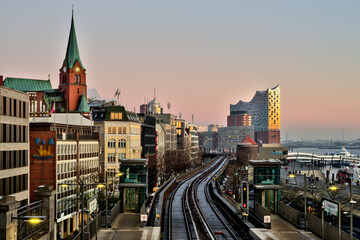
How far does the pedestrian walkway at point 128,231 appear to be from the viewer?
151 ft

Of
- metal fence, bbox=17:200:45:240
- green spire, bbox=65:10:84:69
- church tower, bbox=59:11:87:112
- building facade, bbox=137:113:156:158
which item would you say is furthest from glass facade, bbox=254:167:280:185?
building facade, bbox=137:113:156:158

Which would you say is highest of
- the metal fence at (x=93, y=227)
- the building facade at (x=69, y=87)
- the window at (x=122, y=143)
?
the building facade at (x=69, y=87)

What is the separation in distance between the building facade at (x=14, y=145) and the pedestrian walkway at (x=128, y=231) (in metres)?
13.8

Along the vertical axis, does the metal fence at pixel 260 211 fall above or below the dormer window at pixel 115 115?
below

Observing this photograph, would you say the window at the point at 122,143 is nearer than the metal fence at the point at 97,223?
No

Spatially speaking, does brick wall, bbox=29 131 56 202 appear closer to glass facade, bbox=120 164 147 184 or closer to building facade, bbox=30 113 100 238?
building facade, bbox=30 113 100 238

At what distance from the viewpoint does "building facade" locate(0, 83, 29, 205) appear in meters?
53.8

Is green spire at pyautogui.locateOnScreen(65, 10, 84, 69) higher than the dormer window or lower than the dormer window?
higher

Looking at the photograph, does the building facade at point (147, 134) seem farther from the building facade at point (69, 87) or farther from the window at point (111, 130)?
the building facade at point (69, 87)

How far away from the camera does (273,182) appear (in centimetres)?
5719

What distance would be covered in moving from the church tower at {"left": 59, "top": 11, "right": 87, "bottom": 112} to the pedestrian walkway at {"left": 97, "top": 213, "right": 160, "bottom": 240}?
239 feet

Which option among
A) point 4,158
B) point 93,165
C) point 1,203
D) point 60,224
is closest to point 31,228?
point 1,203

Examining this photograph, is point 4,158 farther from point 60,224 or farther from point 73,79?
point 73,79

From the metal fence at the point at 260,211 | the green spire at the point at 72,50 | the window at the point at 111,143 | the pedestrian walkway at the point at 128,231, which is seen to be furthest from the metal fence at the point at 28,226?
the green spire at the point at 72,50
